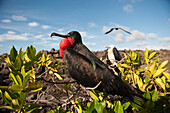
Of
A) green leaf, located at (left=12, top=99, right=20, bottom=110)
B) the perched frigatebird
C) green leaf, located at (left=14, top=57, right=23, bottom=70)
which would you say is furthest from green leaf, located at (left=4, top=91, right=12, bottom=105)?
the perched frigatebird

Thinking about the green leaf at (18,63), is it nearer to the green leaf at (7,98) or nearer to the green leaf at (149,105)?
the green leaf at (7,98)

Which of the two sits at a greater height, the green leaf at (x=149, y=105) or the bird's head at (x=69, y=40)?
the bird's head at (x=69, y=40)

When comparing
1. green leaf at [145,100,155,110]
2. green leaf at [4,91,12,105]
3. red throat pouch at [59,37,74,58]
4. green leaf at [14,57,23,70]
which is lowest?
green leaf at [145,100,155,110]

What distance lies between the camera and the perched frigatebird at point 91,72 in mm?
1349

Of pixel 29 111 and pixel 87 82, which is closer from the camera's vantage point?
pixel 29 111

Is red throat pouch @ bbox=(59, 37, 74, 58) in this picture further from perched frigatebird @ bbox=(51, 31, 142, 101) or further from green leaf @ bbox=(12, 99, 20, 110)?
green leaf @ bbox=(12, 99, 20, 110)

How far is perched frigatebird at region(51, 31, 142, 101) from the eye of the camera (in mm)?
1349

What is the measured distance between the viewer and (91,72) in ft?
4.78

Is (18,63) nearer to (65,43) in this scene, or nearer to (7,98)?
(7,98)

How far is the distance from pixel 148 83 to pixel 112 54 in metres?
1.23

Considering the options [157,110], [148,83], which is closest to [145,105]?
[157,110]

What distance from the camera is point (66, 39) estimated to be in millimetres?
1593

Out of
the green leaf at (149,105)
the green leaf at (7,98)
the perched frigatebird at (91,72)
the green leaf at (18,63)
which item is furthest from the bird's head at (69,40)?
the green leaf at (149,105)

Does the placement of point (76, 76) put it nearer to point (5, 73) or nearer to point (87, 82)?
point (87, 82)
